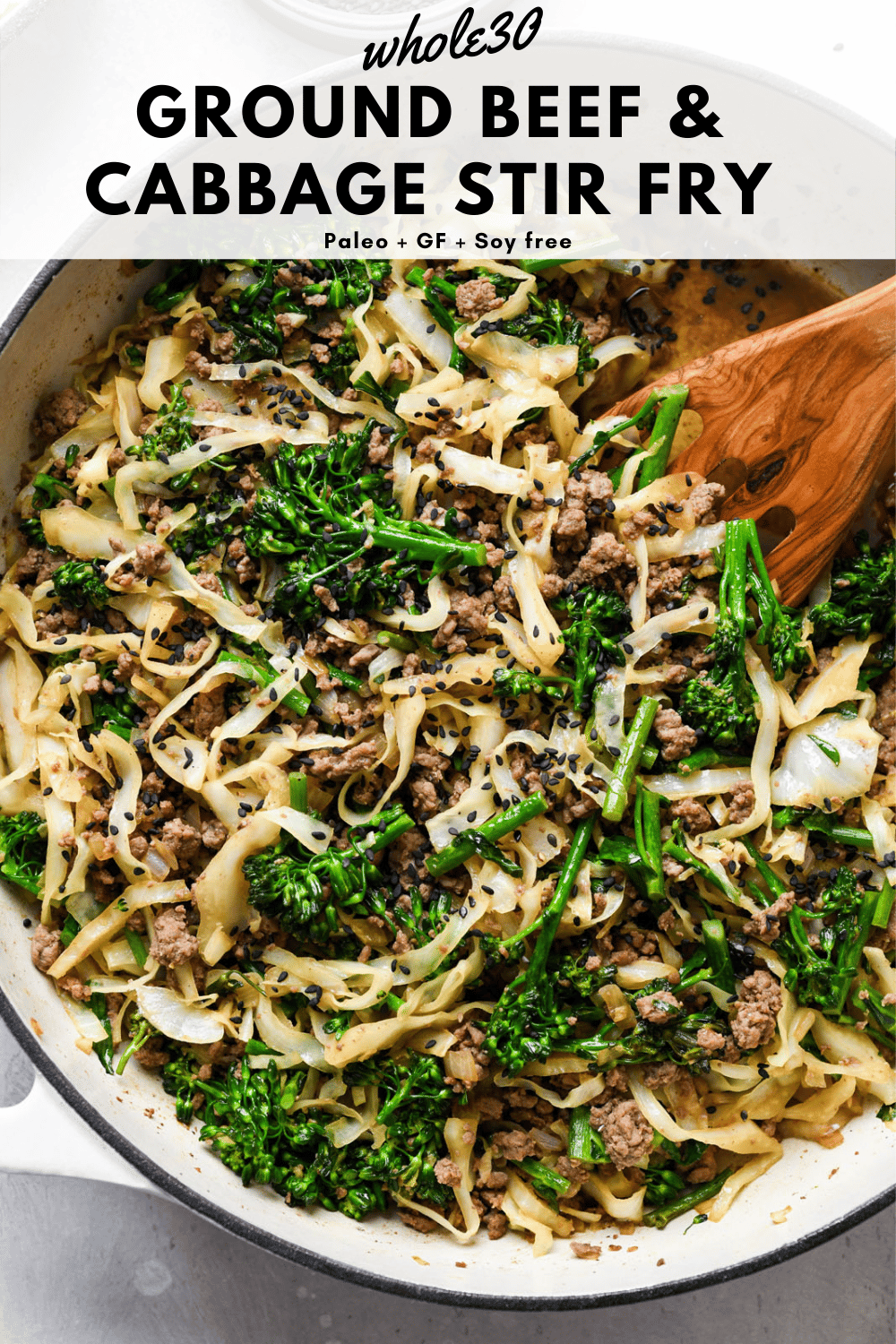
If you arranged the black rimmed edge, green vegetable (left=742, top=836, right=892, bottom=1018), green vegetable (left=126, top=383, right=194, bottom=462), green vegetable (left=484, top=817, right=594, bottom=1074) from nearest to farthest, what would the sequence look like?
the black rimmed edge → green vegetable (left=484, top=817, right=594, bottom=1074) → green vegetable (left=742, top=836, right=892, bottom=1018) → green vegetable (left=126, top=383, right=194, bottom=462)

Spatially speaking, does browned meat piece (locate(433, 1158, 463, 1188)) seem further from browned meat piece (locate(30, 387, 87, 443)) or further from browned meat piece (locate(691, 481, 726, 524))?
browned meat piece (locate(30, 387, 87, 443))

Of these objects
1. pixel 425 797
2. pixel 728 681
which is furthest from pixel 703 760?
pixel 425 797

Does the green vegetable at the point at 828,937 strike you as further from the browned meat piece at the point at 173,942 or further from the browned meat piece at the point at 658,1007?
the browned meat piece at the point at 173,942

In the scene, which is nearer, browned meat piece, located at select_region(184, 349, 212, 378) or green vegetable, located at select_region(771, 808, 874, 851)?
green vegetable, located at select_region(771, 808, 874, 851)

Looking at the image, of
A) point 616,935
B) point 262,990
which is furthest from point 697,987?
point 262,990

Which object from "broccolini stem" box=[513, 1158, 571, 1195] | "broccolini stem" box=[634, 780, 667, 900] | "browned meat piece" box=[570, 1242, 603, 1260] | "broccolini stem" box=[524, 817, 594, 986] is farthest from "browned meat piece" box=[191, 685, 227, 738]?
"browned meat piece" box=[570, 1242, 603, 1260]

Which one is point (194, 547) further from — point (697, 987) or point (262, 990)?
point (697, 987)
